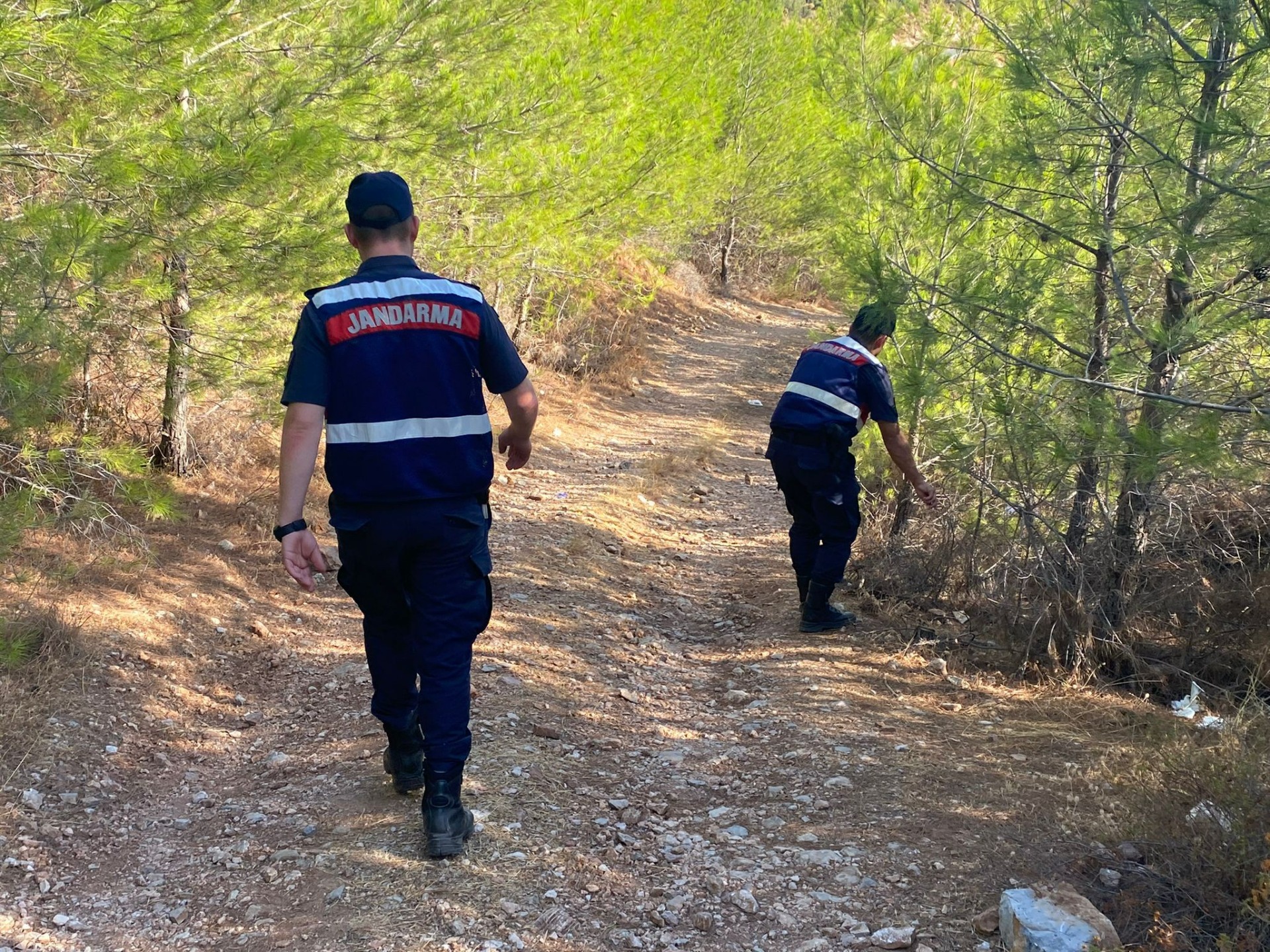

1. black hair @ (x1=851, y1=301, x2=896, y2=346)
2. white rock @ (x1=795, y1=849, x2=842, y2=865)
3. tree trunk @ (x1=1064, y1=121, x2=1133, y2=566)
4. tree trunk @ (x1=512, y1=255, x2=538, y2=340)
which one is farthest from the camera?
tree trunk @ (x1=512, y1=255, x2=538, y2=340)

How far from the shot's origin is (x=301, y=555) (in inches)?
109

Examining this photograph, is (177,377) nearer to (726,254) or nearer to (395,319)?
(395,319)

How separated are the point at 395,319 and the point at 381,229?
30 centimetres

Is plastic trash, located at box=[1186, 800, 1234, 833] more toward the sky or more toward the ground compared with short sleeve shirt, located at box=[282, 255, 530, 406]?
more toward the ground

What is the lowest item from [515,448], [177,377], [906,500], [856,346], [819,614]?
[819,614]

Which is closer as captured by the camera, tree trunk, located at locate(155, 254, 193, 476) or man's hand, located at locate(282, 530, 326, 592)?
man's hand, located at locate(282, 530, 326, 592)

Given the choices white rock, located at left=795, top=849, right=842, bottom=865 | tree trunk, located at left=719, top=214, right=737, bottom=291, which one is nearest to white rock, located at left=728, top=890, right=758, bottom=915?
white rock, located at left=795, top=849, right=842, bottom=865

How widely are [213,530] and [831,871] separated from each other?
169 inches

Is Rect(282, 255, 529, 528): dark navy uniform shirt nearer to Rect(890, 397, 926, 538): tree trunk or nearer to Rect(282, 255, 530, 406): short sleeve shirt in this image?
Rect(282, 255, 530, 406): short sleeve shirt

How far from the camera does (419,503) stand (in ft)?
9.23

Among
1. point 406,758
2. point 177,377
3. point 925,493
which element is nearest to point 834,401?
point 925,493

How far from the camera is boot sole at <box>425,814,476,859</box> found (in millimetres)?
2951

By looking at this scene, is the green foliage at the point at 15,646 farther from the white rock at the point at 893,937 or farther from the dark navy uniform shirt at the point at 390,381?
the white rock at the point at 893,937

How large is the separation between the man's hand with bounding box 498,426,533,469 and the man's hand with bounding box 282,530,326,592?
627 mm
